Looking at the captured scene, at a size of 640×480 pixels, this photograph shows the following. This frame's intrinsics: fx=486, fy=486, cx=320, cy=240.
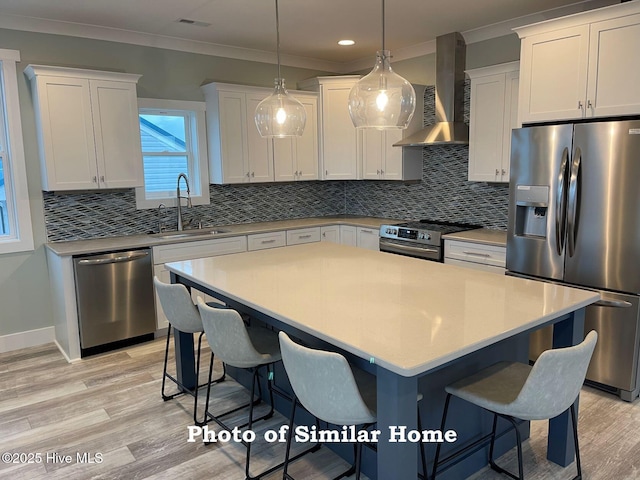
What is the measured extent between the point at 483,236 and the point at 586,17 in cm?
174

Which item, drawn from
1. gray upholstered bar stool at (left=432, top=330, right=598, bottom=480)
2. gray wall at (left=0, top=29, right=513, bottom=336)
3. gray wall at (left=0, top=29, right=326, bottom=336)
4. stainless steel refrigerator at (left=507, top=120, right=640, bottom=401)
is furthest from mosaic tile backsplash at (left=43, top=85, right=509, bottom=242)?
gray upholstered bar stool at (left=432, top=330, right=598, bottom=480)

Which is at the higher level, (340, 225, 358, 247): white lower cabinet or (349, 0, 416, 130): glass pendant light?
(349, 0, 416, 130): glass pendant light

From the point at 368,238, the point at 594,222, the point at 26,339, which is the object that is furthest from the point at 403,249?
the point at 26,339

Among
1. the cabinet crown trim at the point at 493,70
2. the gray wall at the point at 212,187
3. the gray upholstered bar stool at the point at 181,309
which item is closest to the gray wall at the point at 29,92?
the gray wall at the point at 212,187

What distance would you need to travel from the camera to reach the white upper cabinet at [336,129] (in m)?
5.21

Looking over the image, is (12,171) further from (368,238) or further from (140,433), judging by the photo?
(368,238)

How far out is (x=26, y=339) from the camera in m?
4.16

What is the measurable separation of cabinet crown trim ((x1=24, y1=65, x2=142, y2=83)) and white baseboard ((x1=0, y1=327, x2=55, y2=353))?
2.11m

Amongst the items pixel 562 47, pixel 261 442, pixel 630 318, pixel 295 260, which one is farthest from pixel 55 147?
pixel 630 318

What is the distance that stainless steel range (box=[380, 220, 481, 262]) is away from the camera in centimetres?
426

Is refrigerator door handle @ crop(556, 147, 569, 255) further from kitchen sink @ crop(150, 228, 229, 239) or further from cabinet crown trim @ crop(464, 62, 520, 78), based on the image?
kitchen sink @ crop(150, 228, 229, 239)

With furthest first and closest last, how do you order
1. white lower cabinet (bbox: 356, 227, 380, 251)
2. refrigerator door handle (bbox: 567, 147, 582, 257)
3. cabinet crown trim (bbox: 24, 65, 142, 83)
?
white lower cabinet (bbox: 356, 227, 380, 251) → cabinet crown trim (bbox: 24, 65, 142, 83) → refrigerator door handle (bbox: 567, 147, 582, 257)

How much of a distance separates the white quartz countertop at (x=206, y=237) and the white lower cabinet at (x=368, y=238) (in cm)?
5

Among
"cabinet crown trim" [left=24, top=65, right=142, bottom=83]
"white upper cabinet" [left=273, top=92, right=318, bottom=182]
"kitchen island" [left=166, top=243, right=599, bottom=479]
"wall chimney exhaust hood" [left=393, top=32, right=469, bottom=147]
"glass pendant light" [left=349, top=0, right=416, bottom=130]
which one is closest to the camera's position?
"kitchen island" [left=166, top=243, right=599, bottom=479]
